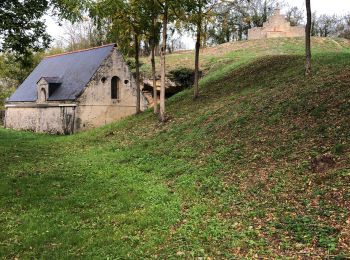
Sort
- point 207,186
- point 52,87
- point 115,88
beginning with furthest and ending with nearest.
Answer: point 52,87, point 115,88, point 207,186

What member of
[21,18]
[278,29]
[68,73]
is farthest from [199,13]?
[278,29]

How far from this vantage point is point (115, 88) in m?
35.3

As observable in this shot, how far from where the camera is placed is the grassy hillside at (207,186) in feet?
25.8

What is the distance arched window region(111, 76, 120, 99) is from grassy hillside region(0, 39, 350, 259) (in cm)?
1494

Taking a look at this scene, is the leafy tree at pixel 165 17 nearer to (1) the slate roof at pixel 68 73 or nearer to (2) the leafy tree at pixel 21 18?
(2) the leafy tree at pixel 21 18

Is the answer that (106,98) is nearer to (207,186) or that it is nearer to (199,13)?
(199,13)

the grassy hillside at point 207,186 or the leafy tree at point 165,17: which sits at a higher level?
the leafy tree at point 165,17

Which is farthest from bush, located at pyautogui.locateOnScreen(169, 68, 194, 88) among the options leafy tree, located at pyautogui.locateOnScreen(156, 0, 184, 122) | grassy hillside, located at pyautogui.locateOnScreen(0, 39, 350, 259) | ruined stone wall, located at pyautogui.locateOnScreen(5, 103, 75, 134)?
grassy hillside, located at pyautogui.locateOnScreen(0, 39, 350, 259)

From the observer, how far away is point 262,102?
1702 cm

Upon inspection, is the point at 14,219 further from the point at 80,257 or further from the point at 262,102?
the point at 262,102

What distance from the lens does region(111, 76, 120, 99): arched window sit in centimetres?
3509

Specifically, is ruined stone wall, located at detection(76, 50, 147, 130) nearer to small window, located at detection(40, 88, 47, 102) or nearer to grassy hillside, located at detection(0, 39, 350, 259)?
small window, located at detection(40, 88, 47, 102)

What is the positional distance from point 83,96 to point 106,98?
86.1 inches

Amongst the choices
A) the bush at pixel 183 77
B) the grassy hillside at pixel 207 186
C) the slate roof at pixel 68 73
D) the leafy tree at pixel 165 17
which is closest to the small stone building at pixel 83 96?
the slate roof at pixel 68 73
